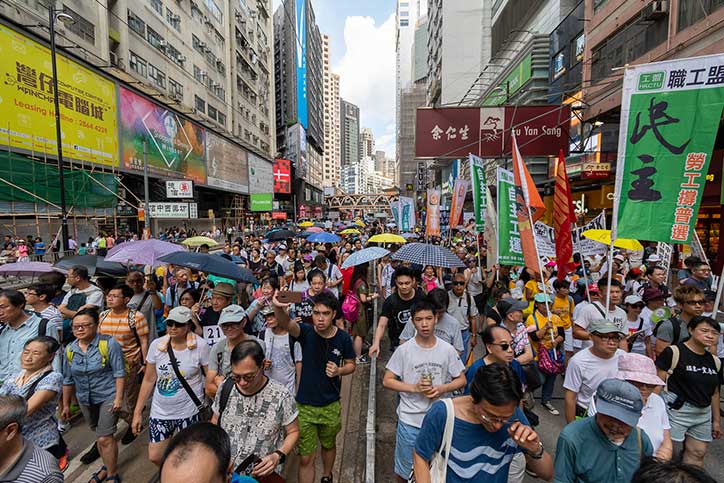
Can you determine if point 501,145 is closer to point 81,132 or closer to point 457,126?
point 457,126

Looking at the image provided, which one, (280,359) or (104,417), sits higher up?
(280,359)

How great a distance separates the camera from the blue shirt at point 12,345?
3.45 m

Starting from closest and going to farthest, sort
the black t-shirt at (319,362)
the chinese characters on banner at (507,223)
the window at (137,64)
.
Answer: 1. the black t-shirt at (319,362)
2. the chinese characters on banner at (507,223)
3. the window at (137,64)

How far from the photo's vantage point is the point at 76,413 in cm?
479

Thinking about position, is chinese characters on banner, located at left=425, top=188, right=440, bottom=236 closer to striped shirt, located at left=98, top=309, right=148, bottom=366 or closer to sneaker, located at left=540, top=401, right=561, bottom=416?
sneaker, located at left=540, top=401, right=561, bottom=416

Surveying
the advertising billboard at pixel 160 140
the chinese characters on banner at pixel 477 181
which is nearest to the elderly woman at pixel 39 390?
the chinese characters on banner at pixel 477 181

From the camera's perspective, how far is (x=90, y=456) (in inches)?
154

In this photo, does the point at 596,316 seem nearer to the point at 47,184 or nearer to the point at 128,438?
the point at 128,438

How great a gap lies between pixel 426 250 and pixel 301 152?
7541 centimetres

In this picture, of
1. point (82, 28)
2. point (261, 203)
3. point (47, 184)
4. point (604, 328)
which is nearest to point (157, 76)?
point (82, 28)

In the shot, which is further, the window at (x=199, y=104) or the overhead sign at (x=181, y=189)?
the window at (x=199, y=104)

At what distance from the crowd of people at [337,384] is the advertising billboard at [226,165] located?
1237 inches

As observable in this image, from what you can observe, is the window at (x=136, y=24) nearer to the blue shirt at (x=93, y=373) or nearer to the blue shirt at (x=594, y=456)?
the blue shirt at (x=93, y=373)

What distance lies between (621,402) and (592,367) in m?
1.35
